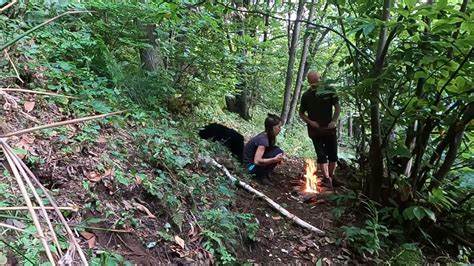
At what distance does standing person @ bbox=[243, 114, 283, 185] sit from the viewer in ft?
18.4

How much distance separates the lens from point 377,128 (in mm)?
4316

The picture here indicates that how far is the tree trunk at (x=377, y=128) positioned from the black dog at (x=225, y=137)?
2.20 meters

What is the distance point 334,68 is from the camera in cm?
1638

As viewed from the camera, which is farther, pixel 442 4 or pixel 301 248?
pixel 301 248

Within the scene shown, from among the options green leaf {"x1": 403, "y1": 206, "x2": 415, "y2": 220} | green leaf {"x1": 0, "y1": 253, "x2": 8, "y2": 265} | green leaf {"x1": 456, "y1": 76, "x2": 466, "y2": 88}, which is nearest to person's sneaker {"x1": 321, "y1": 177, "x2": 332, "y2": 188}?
green leaf {"x1": 403, "y1": 206, "x2": 415, "y2": 220}

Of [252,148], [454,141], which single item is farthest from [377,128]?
[252,148]

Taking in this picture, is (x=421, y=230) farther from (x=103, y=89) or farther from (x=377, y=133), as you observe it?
(x=103, y=89)

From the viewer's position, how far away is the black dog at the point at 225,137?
6.03 meters

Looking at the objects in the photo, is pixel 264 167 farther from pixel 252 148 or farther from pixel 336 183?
pixel 336 183

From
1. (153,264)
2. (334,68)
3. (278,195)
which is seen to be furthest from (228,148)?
(334,68)

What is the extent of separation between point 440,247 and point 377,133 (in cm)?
146

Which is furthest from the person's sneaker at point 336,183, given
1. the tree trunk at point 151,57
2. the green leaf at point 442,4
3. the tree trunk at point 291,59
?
the tree trunk at point 291,59

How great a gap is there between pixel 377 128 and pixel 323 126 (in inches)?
59.9

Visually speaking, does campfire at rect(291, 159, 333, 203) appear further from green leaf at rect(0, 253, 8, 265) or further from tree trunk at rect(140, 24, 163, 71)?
green leaf at rect(0, 253, 8, 265)
